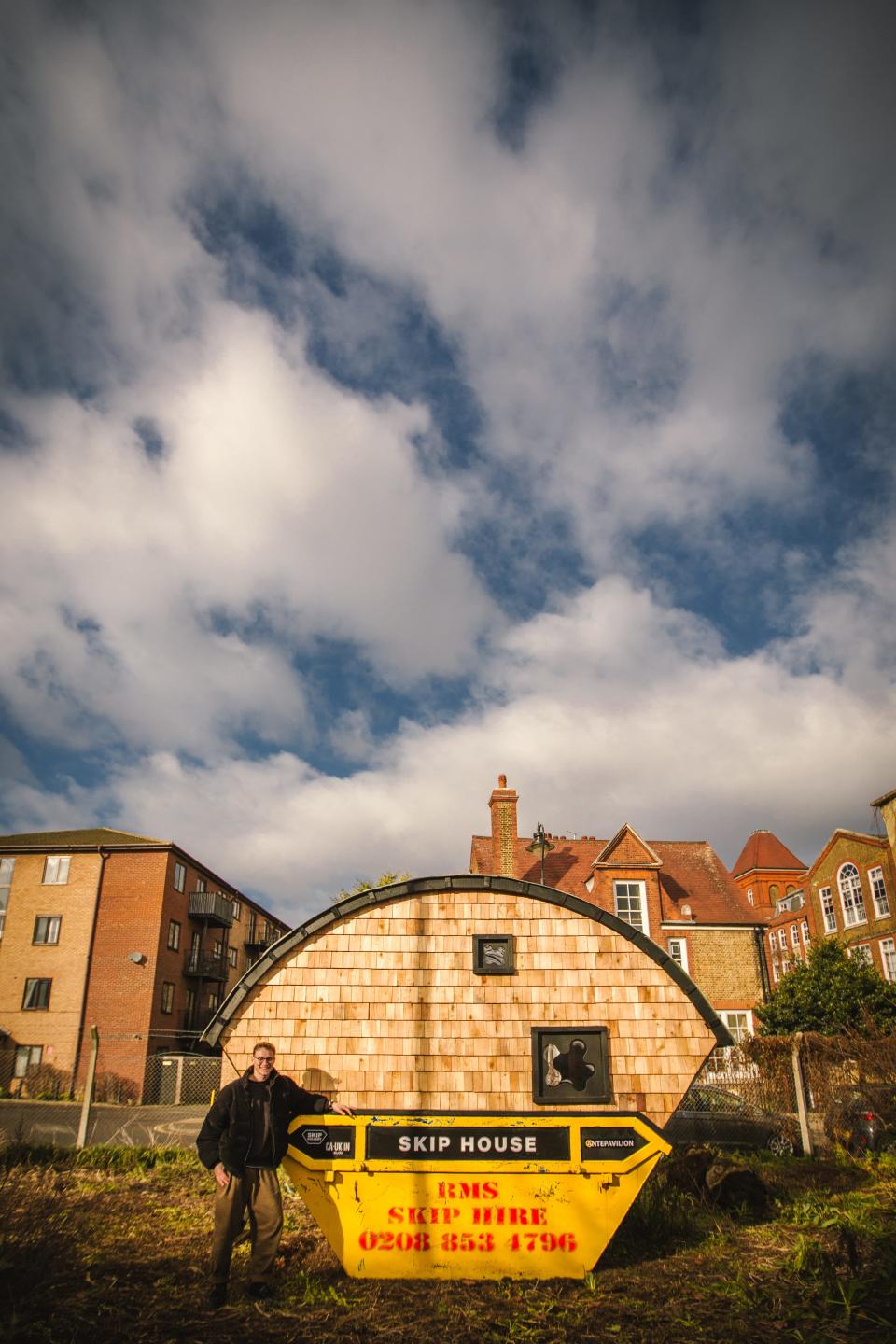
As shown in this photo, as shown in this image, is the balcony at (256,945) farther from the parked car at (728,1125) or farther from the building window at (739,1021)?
the parked car at (728,1125)

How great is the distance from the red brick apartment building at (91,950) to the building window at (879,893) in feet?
95.1

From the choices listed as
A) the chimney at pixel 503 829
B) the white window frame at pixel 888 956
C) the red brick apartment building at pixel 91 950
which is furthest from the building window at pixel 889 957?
the red brick apartment building at pixel 91 950

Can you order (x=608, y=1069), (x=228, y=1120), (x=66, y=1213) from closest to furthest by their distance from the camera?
(x=228, y=1120)
(x=66, y=1213)
(x=608, y=1069)

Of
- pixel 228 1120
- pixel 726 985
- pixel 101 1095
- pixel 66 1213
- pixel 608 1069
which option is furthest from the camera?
pixel 726 985

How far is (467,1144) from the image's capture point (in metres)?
7.24

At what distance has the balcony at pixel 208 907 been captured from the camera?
37188 millimetres

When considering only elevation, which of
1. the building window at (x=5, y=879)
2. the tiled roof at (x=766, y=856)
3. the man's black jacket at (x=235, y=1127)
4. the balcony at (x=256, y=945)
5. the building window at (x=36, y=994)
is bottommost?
the man's black jacket at (x=235, y=1127)

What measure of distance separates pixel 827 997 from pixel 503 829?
38.1ft

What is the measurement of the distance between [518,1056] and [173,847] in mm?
27964

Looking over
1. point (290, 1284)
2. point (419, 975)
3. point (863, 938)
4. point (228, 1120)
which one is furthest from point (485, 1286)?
point (863, 938)

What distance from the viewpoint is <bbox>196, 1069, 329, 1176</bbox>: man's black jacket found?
6672 millimetres

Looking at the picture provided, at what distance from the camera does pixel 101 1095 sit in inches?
1121

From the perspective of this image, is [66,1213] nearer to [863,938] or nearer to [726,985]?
[726,985]

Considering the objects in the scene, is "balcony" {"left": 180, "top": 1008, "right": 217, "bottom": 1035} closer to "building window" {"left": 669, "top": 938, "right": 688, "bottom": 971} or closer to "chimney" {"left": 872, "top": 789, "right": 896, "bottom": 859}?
"building window" {"left": 669, "top": 938, "right": 688, "bottom": 971}
